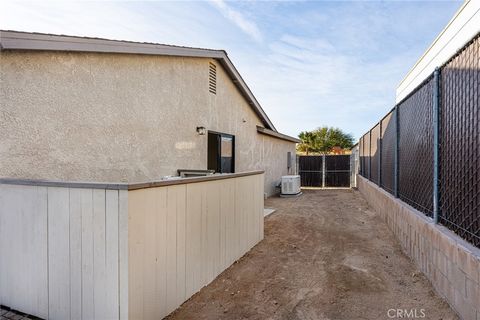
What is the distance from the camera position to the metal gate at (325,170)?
19.1 m

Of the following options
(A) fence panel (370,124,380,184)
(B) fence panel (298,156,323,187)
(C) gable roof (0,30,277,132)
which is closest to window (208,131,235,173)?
(C) gable roof (0,30,277,132)

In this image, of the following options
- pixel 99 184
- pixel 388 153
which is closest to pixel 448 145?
pixel 99 184

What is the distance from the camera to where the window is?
8.65 metres

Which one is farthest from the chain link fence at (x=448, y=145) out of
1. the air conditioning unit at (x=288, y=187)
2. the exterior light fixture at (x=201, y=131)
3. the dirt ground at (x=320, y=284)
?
the air conditioning unit at (x=288, y=187)

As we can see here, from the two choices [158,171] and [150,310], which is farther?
[158,171]

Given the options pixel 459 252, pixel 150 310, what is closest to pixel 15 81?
pixel 150 310

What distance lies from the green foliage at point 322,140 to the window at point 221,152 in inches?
830

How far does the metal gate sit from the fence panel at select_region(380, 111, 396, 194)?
421 inches

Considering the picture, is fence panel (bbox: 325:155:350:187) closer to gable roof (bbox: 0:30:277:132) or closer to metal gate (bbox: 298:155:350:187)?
metal gate (bbox: 298:155:350:187)

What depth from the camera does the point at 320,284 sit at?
3.85 m

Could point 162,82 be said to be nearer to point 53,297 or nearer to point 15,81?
point 15,81

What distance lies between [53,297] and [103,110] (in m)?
2.88

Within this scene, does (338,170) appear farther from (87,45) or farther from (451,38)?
(87,45)

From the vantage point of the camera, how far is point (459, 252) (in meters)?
2.77
